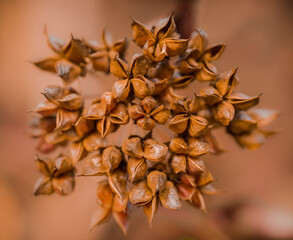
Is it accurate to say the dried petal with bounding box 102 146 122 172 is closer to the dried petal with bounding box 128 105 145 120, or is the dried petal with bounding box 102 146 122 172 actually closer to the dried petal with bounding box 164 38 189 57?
the dried petal with bounding box 128 105 145 120

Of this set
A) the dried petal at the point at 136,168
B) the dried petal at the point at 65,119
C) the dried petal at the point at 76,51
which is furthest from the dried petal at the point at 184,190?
the dried petal at the point at 76,51

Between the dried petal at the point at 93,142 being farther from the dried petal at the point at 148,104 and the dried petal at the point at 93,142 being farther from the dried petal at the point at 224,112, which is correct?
the dried petal at the point at 224,112

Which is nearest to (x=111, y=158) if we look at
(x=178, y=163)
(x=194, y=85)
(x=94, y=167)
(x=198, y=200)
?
A: (x=94, y=167)

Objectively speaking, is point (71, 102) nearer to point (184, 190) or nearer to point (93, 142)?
point (93, 142)

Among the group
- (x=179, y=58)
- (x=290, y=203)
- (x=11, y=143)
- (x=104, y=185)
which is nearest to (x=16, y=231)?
(x=11, y=143)

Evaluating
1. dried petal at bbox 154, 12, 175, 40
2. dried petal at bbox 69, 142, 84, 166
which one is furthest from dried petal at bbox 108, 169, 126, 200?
dried petal at bbox 154, 12, 175, 40
